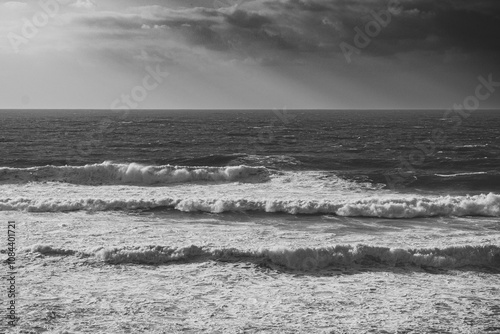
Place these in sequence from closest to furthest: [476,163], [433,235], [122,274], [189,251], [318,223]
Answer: [122,274] → [189,251] → [433,235] → [318,223] → [476,163]

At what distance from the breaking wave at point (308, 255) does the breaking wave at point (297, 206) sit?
6122 mm

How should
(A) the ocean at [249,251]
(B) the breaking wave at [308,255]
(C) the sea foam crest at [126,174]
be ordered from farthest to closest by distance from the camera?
Answer: (C) the sea foam crest at [126,174] → (B) the breaking wave at [308,255] → (A) the ocean at [249,251]

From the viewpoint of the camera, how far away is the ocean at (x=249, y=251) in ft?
30.5

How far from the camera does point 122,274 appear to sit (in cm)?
1170

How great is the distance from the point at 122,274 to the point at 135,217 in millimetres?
6695

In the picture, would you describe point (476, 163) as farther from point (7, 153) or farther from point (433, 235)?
point (7, 153)

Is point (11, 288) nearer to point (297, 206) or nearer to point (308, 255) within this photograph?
point (308, 255)

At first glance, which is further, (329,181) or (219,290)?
(329,181)

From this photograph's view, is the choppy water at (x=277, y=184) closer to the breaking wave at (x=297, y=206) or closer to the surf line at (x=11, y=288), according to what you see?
the breaking wave at (x=297, y=206)

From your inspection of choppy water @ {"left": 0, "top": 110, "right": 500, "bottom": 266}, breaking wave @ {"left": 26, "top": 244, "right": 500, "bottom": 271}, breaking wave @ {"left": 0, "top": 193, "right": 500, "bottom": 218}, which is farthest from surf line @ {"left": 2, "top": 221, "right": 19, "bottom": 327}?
breaking wave @ {"left": 0, "top": 193, "right": 500, "bottom": 218}

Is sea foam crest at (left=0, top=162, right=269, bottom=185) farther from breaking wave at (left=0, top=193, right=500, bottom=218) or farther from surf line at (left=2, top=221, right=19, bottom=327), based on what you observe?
surf line at (left=2, top=221, right=19, bottom=327)

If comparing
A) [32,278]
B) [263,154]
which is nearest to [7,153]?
[263,154]

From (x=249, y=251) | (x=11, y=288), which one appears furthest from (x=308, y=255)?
(x=11, y=288)

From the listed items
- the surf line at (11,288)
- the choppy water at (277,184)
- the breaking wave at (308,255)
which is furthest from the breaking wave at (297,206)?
the surf line at (11,288)
